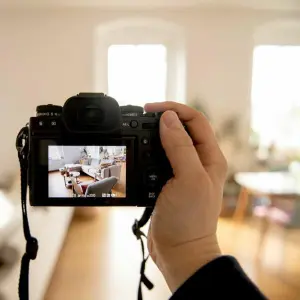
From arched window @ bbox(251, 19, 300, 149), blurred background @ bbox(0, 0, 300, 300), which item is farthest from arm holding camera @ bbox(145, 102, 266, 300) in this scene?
arched window @ bbox(251, 19, 300, 149)

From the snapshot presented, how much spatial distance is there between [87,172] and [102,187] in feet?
0.10

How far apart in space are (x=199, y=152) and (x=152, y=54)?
229cm

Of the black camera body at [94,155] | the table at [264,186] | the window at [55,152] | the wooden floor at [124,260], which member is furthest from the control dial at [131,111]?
the table at [264,186]

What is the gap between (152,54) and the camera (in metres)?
2.66

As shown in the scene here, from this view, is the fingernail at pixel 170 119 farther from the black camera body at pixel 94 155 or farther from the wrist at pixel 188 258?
the wrist at pixel 188 258

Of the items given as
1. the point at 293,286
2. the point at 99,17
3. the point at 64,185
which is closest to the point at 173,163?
the point at 64,185

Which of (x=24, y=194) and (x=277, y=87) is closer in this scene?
(x=24, y=194)

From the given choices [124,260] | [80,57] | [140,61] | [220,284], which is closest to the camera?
[220,284]

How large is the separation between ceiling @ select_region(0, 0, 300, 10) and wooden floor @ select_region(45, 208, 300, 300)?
4.50ft

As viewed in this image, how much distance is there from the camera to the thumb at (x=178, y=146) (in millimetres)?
443

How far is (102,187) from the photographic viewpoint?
0.53 metres

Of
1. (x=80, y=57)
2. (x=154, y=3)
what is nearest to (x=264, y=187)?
(x=154, y=3)

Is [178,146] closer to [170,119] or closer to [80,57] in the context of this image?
[170,119]

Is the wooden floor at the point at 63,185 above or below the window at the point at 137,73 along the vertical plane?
below
